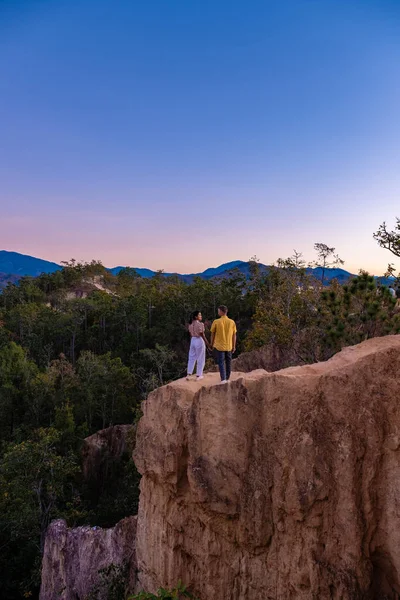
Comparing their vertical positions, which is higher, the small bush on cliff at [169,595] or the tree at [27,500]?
the small bush on cliff at [169,595]

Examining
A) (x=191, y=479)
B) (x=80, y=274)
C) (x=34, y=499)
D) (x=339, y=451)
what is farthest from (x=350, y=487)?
(x=80, y=274)

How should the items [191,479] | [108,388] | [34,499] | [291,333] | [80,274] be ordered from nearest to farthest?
[191,479] → [34,499] → [291,333] → [108,388] → [80,274]

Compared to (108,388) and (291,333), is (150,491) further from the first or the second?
(108,388)

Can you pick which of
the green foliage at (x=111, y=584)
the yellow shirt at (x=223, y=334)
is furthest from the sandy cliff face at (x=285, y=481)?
the green foliage at (x=111, y=584)

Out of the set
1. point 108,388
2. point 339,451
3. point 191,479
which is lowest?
point 108,388

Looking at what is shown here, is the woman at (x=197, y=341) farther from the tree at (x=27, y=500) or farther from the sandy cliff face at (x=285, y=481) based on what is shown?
the tree at (x=27, y=500)

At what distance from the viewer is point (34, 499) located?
60.7 feet

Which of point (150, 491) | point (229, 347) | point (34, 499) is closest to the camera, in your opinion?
point (229, 347)

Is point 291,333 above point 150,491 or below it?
above

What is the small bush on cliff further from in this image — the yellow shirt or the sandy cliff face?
the yellow shirt

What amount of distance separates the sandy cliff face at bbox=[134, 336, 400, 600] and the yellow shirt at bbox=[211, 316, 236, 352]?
84 centimetres

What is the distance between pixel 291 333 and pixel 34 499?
1451 centimetres

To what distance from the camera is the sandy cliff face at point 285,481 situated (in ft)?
21.1

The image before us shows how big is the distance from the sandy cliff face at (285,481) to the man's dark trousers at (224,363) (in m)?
0.62
